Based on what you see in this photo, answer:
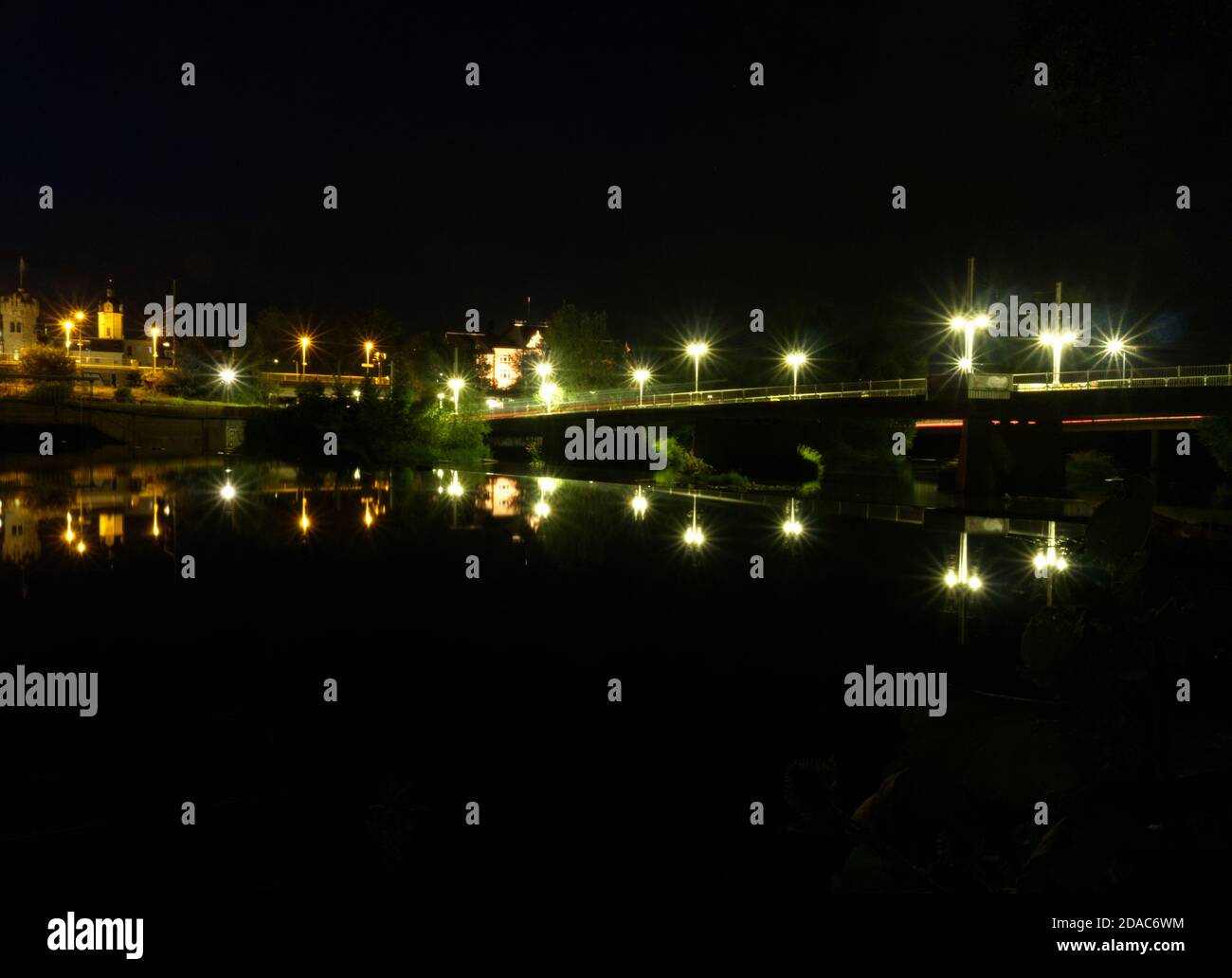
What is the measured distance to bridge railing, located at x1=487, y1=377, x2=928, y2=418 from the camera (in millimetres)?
52031

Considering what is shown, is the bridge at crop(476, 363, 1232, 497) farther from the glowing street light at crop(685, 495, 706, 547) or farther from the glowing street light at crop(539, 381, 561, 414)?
the glowing street light at crop(685, 495, 706, 547)

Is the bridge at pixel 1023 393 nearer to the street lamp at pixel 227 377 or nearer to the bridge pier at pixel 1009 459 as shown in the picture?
the bridge pier at pixel 1009 459

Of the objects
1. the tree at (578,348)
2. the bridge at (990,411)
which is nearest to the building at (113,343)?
the tree at (578,348)

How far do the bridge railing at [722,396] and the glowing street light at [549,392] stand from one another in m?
0.50

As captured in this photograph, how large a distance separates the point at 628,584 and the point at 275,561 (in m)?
7.22

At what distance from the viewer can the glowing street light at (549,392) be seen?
72706 millimetres

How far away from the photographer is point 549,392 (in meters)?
83.5

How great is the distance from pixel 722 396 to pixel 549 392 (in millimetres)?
19670

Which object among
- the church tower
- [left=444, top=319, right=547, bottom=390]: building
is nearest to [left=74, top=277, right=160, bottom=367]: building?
the church tower

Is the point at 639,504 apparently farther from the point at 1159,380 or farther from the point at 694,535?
the point at 1159,380

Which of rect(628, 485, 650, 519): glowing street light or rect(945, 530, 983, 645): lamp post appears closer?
rect(945, 530, 983, 645): lamp post

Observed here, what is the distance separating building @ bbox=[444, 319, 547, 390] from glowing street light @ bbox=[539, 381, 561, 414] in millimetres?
16731
